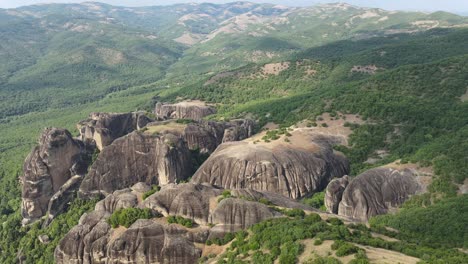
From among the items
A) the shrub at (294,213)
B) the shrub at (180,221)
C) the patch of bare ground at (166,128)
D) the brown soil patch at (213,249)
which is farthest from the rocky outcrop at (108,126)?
the shrub at (294,213)

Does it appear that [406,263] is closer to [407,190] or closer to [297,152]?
[407,190]

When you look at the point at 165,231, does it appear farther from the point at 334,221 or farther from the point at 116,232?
the point at 334,221

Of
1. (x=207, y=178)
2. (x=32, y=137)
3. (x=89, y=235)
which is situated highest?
(x=89, y=235)

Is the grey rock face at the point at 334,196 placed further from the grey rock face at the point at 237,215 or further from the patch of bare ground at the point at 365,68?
→ the patch of bare ground at the point at 365,68

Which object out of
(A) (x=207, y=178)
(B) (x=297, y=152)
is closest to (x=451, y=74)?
(B) (x=297, y=152)

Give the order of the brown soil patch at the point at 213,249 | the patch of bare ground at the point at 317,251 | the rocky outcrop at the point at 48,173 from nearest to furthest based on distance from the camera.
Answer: the patch of bare ground at the point at 317,251 < the brown soil patch at the point at 213,249 < the rocky outcrop at the point at 48,173

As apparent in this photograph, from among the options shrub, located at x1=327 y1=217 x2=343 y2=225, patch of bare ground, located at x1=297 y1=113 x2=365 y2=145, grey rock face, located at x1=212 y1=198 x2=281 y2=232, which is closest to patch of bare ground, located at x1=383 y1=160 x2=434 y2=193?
patch of bare ground, located at x1=297 y1=113 x2=365 y2=145

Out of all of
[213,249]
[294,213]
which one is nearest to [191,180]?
[294,213]

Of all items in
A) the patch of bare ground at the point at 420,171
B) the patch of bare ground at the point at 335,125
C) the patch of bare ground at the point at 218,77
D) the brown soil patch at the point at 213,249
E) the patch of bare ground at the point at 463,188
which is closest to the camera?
the brown soil patch at the point at 213,249
